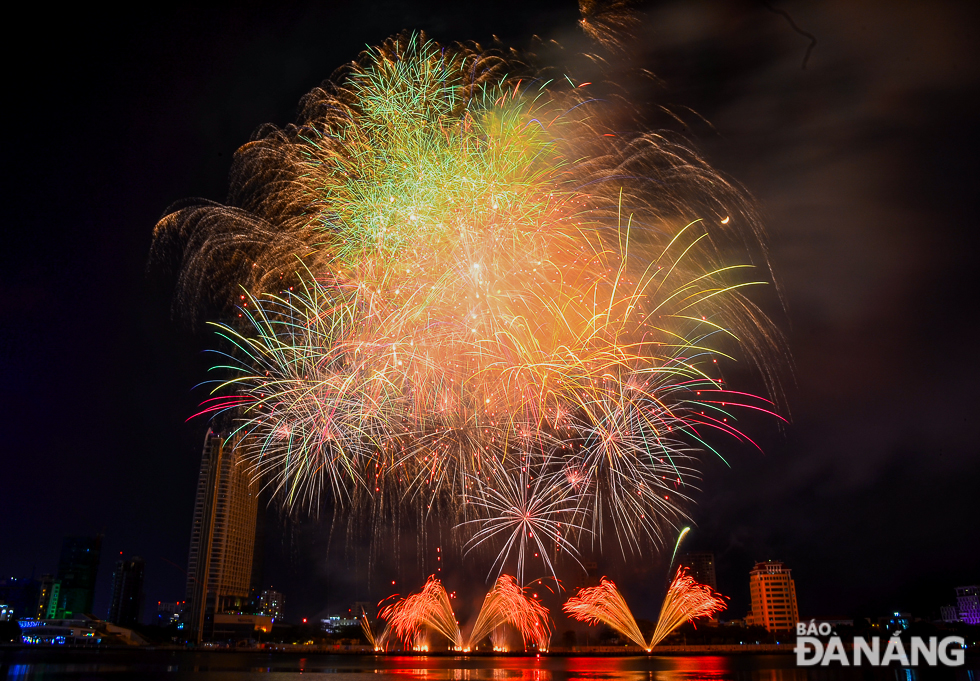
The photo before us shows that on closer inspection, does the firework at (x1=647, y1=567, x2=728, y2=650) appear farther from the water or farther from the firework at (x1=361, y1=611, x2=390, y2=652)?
the firework at (x1=361, y1=611, x2=390, y2=652)

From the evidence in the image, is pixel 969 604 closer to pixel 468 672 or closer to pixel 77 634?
pixel 468 672

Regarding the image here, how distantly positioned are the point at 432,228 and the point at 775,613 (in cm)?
16535

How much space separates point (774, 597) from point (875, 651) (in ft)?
465

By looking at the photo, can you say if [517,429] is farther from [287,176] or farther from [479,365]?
[287,176]

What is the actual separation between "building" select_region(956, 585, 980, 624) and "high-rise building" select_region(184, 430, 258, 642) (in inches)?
6524

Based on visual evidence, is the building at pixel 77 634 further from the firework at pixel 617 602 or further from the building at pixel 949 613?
the building at pixel 949 613

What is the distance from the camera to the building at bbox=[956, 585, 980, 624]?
15225 cm

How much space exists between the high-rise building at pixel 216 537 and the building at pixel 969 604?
165718 mm

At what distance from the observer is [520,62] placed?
20641 millimetres

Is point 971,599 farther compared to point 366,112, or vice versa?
point 971,599

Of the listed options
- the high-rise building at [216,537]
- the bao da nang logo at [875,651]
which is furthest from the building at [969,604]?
the high-rise building at [216,537]

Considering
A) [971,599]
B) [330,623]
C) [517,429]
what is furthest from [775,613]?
[517,429]

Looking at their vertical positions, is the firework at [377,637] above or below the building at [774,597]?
below

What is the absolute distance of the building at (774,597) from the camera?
15438 centimetres
